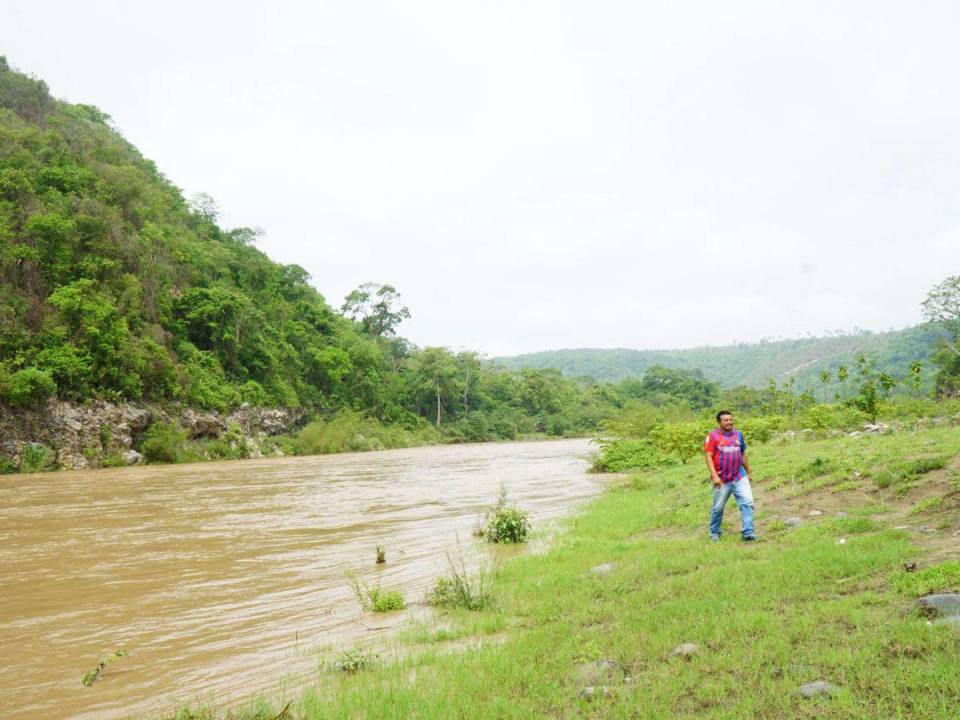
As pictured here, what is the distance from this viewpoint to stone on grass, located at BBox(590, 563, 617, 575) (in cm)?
784

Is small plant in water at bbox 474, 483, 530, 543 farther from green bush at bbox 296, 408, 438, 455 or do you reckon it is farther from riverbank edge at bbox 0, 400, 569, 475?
green bush at bbox 296, 408, 438, 455

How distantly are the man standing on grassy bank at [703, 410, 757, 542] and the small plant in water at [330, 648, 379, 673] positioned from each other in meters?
5.89

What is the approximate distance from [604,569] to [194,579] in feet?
21.3

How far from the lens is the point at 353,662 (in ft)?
17.8

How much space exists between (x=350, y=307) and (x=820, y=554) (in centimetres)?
8890

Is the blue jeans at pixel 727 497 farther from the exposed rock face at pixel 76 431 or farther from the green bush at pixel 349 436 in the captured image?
the green bush at pixel 349 436

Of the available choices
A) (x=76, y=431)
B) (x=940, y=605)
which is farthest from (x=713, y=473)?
(x=76, y=431)

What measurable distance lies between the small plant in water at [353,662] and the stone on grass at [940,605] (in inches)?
185

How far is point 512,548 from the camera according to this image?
37.0 feet

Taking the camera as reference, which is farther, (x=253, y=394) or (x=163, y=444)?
(x=253, y=394)

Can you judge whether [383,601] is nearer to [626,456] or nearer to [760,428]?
[626,456]

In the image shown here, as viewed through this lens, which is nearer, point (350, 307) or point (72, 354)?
point (72, 354)

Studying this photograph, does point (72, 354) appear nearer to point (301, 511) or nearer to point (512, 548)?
point (301, 511)

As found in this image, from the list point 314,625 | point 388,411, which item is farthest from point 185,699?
point 388,411
